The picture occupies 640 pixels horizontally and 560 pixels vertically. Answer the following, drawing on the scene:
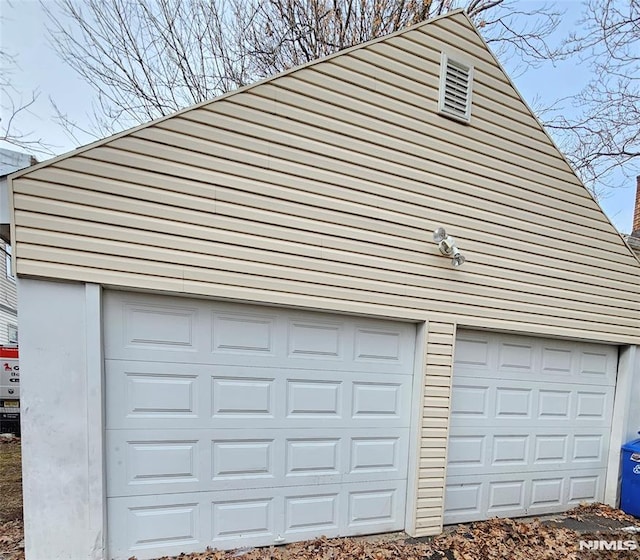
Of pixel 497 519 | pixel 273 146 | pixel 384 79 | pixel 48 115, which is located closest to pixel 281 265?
pixel 273 146

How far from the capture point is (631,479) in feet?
13.6

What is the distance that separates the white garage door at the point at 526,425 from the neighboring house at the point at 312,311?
0.03m

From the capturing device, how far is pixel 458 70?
136 inches

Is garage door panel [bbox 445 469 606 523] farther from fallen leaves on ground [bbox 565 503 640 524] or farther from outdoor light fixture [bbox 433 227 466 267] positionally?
outdoor light fixture [bbox 433 227 466 267]

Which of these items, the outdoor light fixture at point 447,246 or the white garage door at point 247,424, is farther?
the outdoor light fixture at point 447,246

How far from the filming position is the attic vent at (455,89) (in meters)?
3.40

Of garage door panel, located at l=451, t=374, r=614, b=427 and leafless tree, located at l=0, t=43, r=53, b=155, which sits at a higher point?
leafless tree, located at l=0, t=43, r=53, b=155

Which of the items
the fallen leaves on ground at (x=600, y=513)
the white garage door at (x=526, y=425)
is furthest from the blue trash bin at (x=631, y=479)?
the white garage door at (x=526, y=425)

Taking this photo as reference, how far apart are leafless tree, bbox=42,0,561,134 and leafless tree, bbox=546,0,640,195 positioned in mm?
866

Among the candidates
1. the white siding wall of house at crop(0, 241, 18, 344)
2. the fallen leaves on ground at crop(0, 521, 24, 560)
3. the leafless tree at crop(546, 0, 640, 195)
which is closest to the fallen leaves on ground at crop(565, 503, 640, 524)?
the fallen leaves on ground at crop(0, 521, 24, 560)

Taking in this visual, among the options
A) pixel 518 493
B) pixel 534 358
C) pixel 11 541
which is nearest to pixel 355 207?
pixel 534 358

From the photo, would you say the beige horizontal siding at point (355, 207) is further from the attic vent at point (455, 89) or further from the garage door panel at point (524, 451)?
the garage door panel at point (524, 451)

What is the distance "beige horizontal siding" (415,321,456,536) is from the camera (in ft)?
10.9

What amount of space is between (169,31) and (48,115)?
2670 mm
